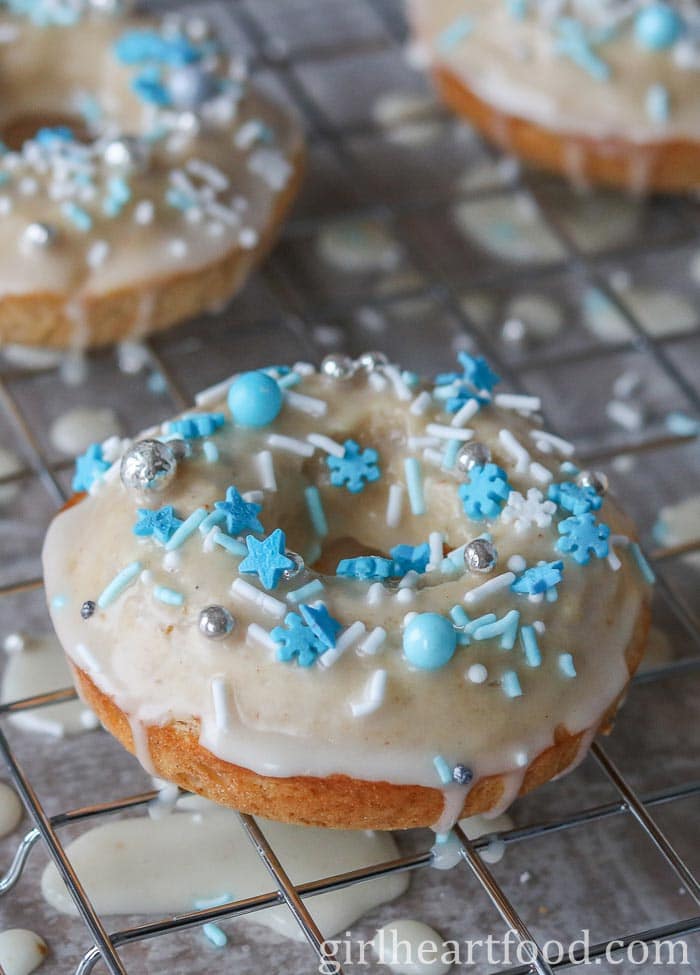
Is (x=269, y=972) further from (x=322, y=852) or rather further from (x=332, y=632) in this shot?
(x=332, y=632)

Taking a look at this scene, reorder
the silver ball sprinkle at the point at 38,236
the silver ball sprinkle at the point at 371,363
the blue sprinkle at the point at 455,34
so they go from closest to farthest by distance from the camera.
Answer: the silver ball sprinkle at the point at 371,363
the silver ball sprinkle at the point at 38,236
the blue sprinkle at the point at 455,34

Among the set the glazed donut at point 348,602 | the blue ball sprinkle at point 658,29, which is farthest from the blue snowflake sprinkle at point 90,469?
the blue ball sprinkle at point 658,29

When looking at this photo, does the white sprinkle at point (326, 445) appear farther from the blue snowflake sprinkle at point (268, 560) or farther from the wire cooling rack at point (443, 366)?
the wire cooling rack at point (443, 366)

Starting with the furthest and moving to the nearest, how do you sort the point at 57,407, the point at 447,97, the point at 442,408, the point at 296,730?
the point at 447,97, the point at 57,407, the point at 442,408, the point at 296,730

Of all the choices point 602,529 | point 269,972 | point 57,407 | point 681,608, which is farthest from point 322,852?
point 57,407

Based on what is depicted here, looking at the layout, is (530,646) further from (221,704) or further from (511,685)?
(221,704)

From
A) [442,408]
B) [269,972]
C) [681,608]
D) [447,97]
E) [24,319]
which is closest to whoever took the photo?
[269,972]
